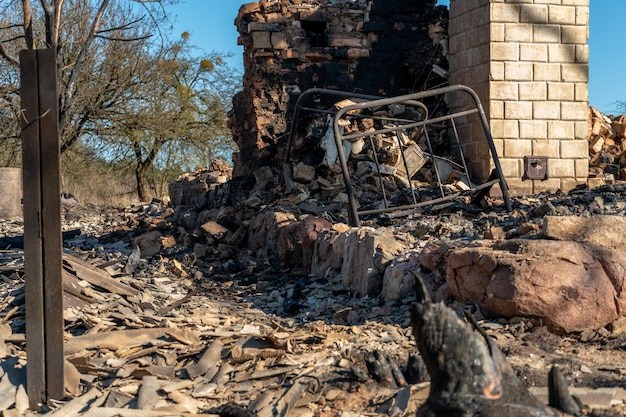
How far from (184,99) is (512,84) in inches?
528

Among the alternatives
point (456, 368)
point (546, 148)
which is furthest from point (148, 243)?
point (456, 368)

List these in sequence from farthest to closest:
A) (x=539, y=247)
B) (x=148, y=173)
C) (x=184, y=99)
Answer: (x=148, y=173)
(x=184, y=99)
(x=539, y=247)

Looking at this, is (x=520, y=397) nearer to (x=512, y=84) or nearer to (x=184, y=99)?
(x=512, y=84)

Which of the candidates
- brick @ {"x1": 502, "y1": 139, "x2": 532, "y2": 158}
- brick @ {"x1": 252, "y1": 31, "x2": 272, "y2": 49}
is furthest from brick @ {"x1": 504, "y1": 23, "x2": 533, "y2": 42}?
brick @ {"x1": 252, "y1": 31, "x2": 272, "y2": 49}

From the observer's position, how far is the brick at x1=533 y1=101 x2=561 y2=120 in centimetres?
879

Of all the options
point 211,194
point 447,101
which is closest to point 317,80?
point 447,101

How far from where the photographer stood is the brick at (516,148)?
8719 millimetres

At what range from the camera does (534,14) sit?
28.5 ft

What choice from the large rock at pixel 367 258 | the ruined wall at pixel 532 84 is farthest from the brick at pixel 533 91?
the large rock at pixel 367 258

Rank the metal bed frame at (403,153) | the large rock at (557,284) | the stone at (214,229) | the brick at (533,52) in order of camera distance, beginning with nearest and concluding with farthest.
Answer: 1. the large rock at (557,284)
2. the metal bed frame at (403,153)
3. the brick at (533,52)
4. the stone at (214,229)

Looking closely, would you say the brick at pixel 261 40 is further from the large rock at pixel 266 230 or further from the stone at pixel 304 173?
the large rock at pixel 266 230

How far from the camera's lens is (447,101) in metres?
9.55

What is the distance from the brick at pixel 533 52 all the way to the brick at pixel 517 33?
9cm

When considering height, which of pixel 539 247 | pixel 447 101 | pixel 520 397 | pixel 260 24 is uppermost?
pixel 260 24
